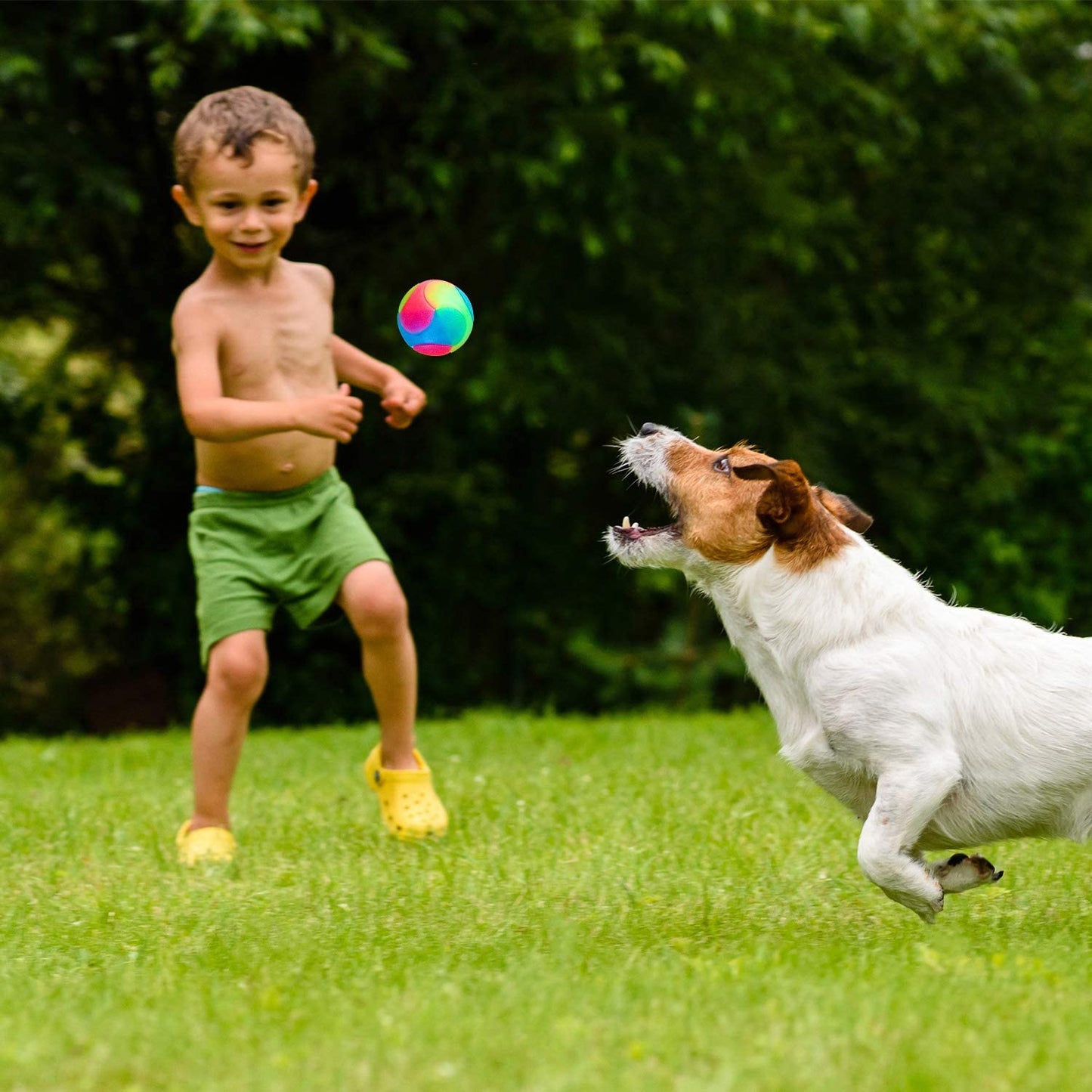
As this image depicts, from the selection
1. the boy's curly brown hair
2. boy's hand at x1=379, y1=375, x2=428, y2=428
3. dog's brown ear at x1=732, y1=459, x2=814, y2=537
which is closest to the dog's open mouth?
dog's brown ear at x1=732, y1=459, x2=814, y2=537

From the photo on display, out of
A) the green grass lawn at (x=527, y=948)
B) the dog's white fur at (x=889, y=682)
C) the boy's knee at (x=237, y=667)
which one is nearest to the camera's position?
the green grass lawn at (x=527, y=948)

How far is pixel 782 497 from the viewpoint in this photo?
4441 mm

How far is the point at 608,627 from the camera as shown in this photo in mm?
Answer: 12461

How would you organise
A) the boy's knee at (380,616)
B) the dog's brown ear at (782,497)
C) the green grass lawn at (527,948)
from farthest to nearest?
the boy's knee at (380,616) < the dog's brown ear at (782,497) < the green grass lawn at (527,948)

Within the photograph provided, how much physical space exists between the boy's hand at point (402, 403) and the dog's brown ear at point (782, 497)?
1.43m

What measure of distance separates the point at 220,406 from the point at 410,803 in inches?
61.2

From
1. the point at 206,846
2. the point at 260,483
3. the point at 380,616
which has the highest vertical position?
→ the point at 260,483

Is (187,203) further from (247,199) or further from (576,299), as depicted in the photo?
(576,299)

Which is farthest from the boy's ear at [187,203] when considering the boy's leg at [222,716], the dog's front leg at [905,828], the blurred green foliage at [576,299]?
the blurred green foliage at [576,299]

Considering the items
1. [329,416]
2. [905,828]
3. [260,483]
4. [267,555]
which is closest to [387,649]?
[267,555]

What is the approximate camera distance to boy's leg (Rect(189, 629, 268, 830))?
5559 mm

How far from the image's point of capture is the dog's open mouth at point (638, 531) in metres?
4.67

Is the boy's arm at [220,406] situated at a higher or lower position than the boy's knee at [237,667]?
higher

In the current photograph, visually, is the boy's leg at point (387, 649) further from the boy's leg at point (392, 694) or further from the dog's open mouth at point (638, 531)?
the dog's open mouth at point (638, 531)
